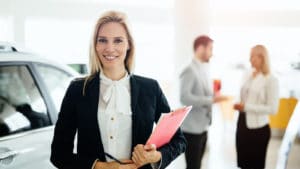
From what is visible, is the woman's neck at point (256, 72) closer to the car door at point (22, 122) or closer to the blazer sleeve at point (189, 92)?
the blazer sleeve at point (189, 92)

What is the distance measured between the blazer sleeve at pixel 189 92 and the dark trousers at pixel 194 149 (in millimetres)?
278

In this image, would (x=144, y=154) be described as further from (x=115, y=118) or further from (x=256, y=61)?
(x=256, y=61)

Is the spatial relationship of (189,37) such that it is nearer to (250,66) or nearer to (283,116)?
(250,66)

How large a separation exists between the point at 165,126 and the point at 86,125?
0.25m

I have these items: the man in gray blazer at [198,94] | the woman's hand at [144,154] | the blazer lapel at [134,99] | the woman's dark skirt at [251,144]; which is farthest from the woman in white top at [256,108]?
the woman's hand at [144,154]

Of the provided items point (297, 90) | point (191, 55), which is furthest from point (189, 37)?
point (297, 90)

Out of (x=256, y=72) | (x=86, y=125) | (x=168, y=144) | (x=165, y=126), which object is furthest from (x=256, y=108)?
(x=86, y=125)

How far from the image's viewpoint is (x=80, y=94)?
4.15ft

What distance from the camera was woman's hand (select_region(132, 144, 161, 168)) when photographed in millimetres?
1204

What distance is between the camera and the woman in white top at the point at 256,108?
2895mm

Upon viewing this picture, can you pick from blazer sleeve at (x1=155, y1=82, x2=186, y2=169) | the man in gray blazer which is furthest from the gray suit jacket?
blazer sleeve at (x1=155, y1=82, x2=186, y2=169)

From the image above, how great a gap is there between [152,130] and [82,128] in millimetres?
232

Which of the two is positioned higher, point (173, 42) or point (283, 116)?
point (173, 42)

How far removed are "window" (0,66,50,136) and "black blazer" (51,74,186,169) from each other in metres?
0.51
